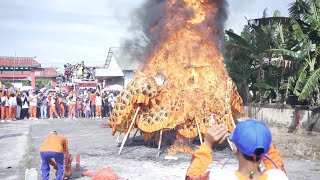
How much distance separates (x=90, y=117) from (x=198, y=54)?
15442 mm

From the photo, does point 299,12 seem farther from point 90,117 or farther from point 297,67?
point 90,117

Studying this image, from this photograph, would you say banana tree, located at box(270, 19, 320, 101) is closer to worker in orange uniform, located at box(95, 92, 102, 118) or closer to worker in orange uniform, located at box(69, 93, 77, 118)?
worker in orange uniform, located at box(95, 92, 102, 118)

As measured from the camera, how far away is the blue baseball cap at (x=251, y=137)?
7.72 ft

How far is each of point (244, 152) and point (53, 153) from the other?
611cm

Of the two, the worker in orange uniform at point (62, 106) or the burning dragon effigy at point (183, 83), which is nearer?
the burning dragon effigy at point (183, 83)

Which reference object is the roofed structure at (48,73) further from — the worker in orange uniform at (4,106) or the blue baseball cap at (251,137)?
the blue baseball cap at (251,137)

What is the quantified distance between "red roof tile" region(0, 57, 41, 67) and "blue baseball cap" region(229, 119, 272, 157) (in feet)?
155

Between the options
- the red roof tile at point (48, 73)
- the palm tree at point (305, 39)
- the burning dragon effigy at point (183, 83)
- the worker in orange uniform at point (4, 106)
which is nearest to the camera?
the burning dragon effigy at point (183, 83)

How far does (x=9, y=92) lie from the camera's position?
2258 cm

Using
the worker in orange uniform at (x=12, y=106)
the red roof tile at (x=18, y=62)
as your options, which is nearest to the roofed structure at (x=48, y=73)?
the red roof tile at (x=18, y=62)

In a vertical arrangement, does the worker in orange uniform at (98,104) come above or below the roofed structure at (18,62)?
below

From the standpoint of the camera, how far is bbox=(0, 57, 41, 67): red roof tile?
46062mm

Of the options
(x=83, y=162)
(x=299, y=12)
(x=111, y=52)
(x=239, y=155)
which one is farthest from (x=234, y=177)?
(x=111, y=52)

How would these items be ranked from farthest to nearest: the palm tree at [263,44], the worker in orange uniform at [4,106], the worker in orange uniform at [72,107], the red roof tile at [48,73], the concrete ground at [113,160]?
the red roof tile at [48,73] < the worker in orange uniform at [72,107] < the worker in orange uniform at [4,106] < the palm tree at [263,44] < the concrete ground at [113,160]
